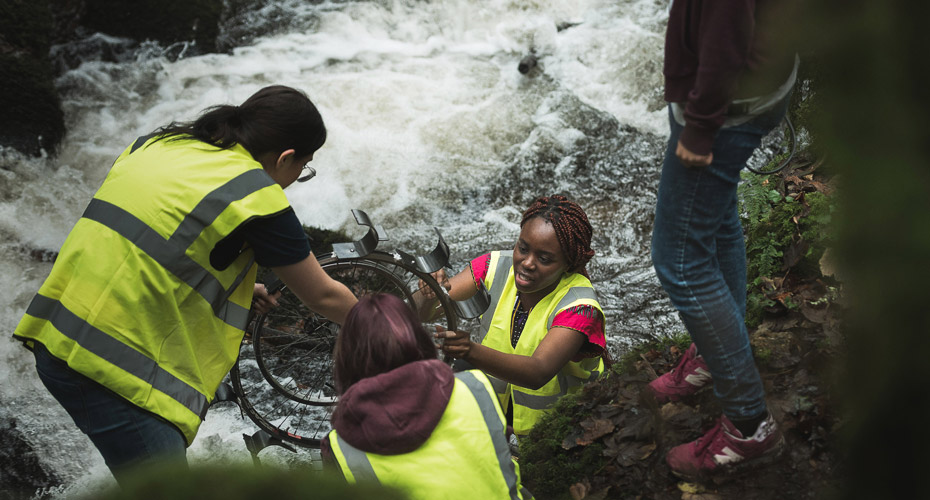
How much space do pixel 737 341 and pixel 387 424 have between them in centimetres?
113

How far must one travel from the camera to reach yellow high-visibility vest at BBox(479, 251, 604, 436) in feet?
10.1

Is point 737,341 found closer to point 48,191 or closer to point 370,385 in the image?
point 370,385

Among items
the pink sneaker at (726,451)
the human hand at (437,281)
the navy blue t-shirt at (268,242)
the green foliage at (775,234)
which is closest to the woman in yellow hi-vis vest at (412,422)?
the navy blue t-shirt at (268,242)

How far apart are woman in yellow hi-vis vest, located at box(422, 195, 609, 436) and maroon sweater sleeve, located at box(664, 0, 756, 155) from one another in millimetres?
1025

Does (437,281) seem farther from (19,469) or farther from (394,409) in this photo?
(19,469)

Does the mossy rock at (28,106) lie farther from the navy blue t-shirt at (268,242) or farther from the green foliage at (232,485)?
the green foliage at (232,485)

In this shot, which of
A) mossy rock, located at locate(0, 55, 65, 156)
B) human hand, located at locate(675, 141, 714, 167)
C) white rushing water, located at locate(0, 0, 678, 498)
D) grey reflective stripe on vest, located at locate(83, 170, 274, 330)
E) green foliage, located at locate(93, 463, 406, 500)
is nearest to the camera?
green foliage, located at locate(93, 463, 406, 500)

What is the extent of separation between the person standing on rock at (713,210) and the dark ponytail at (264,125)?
46.5 inches

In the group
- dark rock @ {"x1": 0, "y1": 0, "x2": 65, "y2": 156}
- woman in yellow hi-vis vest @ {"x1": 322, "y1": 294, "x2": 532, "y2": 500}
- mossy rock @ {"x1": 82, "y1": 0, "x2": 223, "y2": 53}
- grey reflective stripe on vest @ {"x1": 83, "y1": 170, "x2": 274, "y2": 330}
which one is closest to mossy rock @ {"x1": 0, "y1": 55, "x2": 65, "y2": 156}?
dark rock @ {"x1": 0, "y1": 0, "x2": 65, "y2": 156}

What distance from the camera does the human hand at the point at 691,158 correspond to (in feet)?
6.59

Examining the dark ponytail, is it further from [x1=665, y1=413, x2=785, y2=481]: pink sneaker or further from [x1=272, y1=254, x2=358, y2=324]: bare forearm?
[x1=665, y1=413, x2=785, y2=481]: pink sneaker

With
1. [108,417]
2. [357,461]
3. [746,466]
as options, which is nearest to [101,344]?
[108,417]

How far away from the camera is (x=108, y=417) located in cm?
243

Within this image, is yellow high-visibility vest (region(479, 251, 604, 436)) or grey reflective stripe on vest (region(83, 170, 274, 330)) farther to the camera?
yellow high-visibility vest (region(479, 251, 604, 436))
